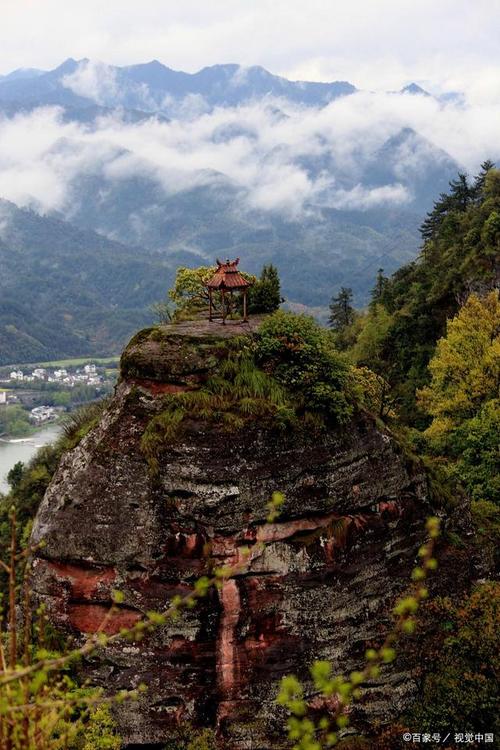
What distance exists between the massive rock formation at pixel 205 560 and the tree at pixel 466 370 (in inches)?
497

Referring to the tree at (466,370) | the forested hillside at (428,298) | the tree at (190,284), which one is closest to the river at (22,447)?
the forested hillside at (428,298)

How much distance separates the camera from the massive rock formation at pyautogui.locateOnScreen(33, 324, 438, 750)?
21484 mm

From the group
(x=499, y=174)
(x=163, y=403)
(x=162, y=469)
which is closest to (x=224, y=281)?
(x=163, y=403)

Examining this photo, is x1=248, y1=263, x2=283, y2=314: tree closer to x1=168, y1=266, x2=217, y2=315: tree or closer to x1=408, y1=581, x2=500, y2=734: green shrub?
x1=168, y1=266, x2=217, y2=315: tree

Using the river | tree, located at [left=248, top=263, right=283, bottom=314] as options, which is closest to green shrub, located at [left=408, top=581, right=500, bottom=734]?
tree, located at [left=248, top=263, right=283, bottom=314]

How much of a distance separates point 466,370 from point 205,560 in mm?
17951

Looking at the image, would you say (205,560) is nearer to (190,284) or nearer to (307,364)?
(307,364)

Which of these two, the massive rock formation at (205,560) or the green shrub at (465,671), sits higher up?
the massive rock formation at (205,560)

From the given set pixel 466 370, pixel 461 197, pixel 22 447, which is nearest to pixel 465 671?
pixel 466 370

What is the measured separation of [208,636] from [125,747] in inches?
168

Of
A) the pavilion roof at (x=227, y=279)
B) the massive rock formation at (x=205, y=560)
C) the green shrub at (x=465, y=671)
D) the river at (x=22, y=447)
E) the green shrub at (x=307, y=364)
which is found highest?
the river at (x=22, y=447)

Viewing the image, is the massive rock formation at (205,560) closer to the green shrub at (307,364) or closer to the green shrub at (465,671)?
the green shrub at (307,364)

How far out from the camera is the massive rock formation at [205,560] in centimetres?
2148

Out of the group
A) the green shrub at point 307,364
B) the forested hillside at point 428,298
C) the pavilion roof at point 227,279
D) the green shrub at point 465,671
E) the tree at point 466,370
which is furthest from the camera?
the forested hillside at point 428,298
